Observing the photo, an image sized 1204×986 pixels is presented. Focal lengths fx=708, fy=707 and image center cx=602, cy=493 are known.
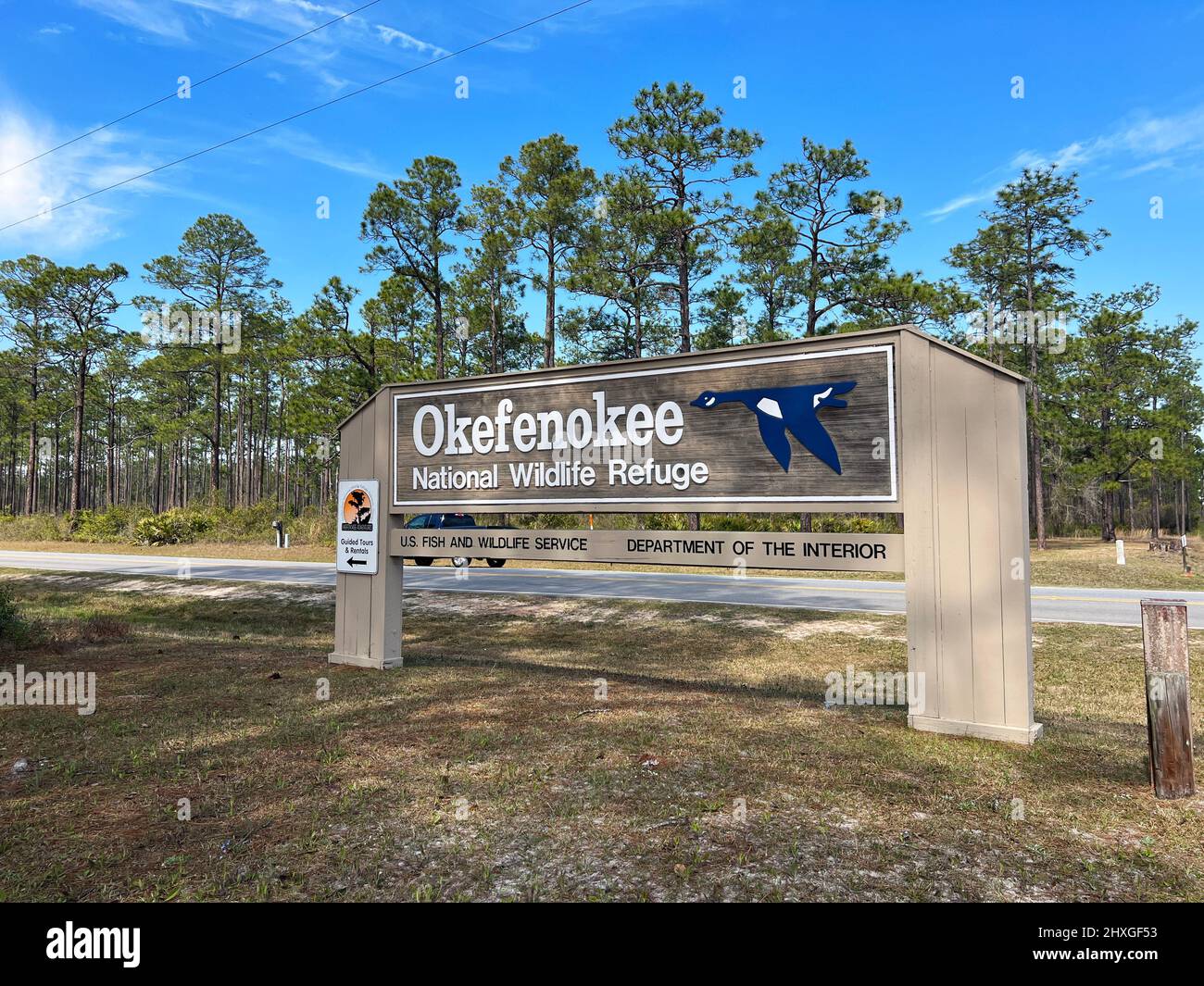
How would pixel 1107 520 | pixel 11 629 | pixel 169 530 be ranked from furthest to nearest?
pixel 1107 520
pixel 169 530
pixel 11 629

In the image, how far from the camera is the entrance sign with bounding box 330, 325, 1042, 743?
17.9ft

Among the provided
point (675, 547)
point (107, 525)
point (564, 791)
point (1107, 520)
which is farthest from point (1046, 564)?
point (107, 525)

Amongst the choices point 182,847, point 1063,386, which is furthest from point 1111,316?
point 182,847

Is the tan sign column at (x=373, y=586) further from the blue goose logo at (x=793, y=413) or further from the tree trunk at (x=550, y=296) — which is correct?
the tree trunk at (x=550, y=296)

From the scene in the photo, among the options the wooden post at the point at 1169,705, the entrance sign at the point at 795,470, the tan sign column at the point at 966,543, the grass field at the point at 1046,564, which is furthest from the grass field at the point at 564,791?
the grass field at the point at 1046,564

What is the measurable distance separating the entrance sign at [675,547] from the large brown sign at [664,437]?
0.98 ft

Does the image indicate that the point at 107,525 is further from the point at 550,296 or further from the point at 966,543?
the point at 966,543

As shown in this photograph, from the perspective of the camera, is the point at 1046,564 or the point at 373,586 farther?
the point at 1046,564

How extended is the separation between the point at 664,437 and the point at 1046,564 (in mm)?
20233

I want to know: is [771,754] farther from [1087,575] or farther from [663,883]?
[1087,575]

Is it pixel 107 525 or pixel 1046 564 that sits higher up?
pixel 107 525

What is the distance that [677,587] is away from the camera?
1650cm

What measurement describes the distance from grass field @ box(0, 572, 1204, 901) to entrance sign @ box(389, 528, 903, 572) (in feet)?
4.50

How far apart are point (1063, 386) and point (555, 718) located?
41333 millimetres
